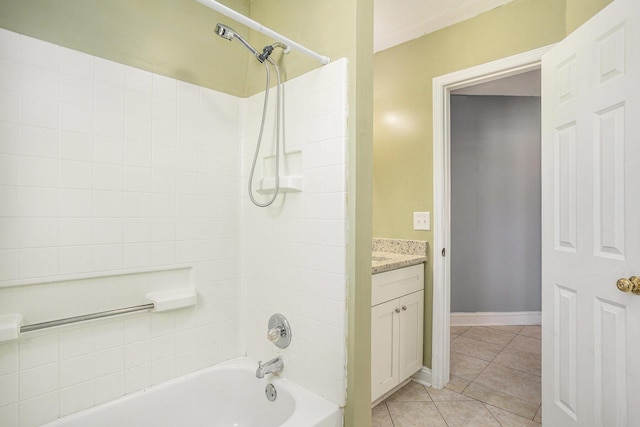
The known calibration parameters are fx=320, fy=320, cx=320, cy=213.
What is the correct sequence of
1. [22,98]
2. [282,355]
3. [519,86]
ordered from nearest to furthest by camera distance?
[22,98]
[282,355]
[519,86]

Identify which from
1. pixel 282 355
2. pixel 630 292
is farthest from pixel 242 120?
pixel 630 292

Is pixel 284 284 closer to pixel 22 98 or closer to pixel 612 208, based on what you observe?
pixel 22 98

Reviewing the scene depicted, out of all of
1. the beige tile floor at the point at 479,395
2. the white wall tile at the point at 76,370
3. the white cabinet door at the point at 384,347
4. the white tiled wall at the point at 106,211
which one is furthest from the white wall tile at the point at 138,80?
the beige tile floor at the point at 479,395

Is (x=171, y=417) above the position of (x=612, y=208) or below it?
below

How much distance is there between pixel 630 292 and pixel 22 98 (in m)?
2.29

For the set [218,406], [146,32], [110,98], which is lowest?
[218,406]

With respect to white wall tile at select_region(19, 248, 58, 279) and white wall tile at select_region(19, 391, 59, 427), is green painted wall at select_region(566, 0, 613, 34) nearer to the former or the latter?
white wall tile at select_region(19, 248, 58, 279)

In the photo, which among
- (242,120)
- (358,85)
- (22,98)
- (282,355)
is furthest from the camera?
(242,120)

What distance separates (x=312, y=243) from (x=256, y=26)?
0.85 m

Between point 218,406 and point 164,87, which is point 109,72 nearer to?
point 164,87

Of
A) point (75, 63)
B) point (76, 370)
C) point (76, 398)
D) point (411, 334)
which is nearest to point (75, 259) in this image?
point (76, 370)

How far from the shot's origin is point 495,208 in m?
3.54

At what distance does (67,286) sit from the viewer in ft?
3.96

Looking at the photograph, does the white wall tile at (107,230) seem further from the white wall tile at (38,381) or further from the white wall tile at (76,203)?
the white wall tile at (38,381)
